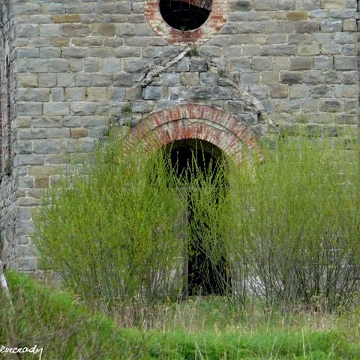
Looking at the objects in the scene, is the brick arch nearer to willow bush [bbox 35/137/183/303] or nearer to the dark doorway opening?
the dark doorway opening

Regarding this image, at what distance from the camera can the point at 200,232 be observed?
1526cm

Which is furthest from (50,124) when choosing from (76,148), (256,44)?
(256,44)

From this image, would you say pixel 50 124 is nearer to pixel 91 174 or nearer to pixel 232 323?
pixel 91 174

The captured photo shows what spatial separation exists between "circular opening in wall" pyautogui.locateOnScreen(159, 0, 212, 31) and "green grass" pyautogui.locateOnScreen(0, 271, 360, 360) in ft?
15.5

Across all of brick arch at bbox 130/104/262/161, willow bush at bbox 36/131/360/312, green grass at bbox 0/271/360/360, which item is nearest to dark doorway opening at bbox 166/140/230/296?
willow bush at bbox 36/131/360/312

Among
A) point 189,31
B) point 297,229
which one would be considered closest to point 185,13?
point 189,31

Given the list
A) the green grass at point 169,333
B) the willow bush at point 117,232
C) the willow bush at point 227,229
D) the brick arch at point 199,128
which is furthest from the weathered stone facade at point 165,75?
the green grass at point 169,333

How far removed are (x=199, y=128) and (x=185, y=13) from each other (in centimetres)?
196

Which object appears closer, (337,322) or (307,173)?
(337,322)

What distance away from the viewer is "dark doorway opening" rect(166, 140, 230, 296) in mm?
14984

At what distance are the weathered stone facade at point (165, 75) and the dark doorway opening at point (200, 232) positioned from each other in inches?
16.6

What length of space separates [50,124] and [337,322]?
18.0 ft

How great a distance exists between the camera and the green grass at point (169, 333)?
912cm

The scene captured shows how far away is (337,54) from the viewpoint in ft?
53.9
